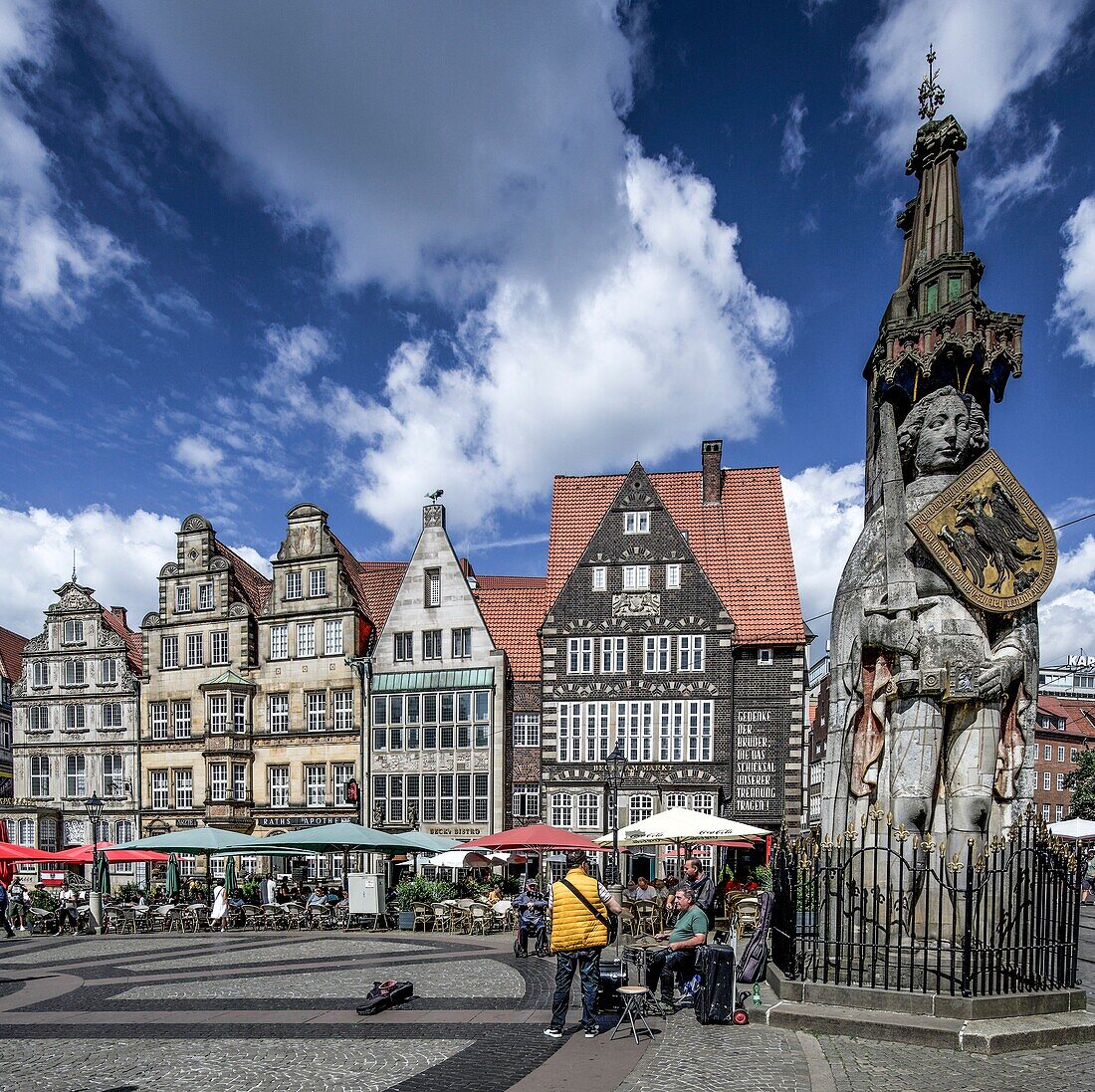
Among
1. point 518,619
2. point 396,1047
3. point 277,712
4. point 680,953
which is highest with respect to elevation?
point 518,619

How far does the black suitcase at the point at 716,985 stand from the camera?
993 centimetres

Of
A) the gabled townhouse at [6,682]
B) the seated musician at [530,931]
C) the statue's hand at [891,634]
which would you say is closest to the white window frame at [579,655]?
the seated musician at [530,931]

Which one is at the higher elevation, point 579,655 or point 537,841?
point 579,655

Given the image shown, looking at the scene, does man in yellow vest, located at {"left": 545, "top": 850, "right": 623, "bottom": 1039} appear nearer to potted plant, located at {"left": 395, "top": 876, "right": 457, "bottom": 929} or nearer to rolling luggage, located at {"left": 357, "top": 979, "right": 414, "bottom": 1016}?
rolling luggage, located at {"left": 357, "top": 979, "right": 414, "bottom": 1016}

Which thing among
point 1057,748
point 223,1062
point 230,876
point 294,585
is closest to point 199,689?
point 294,585

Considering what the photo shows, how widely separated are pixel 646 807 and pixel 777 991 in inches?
863

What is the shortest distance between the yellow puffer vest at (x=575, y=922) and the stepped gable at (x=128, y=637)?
110 feet

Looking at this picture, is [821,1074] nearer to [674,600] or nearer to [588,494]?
[674,600]

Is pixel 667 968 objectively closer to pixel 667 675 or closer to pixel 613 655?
pixel 667 675

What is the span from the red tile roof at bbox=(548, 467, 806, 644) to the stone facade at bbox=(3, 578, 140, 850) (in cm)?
1717

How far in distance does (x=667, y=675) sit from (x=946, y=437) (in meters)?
21.8

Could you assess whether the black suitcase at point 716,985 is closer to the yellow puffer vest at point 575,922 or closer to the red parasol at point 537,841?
the yellow puffer vest at point 575,922

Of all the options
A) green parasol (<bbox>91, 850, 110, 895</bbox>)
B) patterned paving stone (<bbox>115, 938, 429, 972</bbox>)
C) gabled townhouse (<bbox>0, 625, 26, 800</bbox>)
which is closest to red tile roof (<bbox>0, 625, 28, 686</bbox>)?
gabled townhouse (<bbox>0, 625, 26, 800</bbox>)

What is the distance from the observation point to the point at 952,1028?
8625 mm
